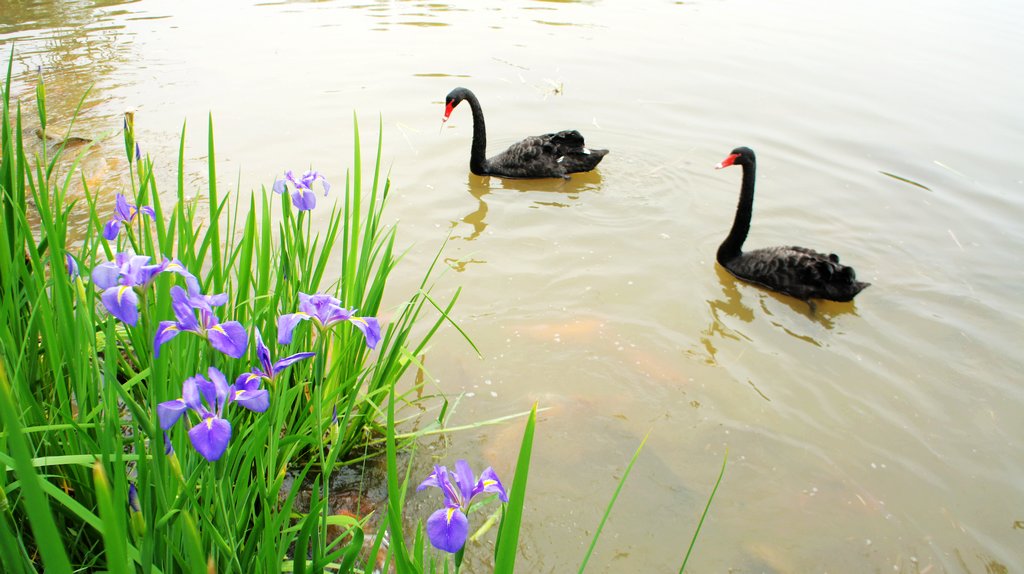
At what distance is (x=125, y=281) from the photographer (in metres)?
1.17

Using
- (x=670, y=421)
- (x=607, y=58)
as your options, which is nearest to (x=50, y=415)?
(x=670, y=421)

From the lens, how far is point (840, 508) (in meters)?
2.96

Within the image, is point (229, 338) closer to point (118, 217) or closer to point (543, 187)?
point (118, 217)

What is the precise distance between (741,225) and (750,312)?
2.19 feet

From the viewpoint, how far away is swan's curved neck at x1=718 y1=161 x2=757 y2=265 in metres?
4.82

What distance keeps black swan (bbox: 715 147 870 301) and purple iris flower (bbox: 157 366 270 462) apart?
3.89 m

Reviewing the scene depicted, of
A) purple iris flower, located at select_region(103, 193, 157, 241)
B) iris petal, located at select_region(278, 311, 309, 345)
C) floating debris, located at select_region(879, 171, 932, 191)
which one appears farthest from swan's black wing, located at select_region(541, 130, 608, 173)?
iris petal, located at select_region(278, 311, 309, 345)

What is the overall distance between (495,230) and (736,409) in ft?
8.15

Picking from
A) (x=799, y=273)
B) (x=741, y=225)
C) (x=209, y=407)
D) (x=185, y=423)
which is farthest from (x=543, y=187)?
(x=209, y=407)

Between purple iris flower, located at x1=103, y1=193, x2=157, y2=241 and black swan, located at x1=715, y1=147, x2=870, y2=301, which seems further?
black swan, located at x1=715, y1=147, x2=870, y2=301

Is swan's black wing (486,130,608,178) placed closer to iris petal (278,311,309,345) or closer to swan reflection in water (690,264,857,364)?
swan reflection in water (690,264,857,364)

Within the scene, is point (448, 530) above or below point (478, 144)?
above

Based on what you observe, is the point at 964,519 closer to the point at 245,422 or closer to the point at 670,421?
the point at 670,421

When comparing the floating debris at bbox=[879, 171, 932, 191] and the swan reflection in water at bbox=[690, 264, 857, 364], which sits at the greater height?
the floating debris at bbox=[879, 171, 932, 191]
